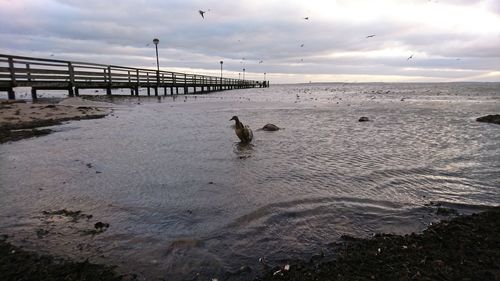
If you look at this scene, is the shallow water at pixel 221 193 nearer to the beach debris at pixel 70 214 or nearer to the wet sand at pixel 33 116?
the beach debris at pixel 70 214

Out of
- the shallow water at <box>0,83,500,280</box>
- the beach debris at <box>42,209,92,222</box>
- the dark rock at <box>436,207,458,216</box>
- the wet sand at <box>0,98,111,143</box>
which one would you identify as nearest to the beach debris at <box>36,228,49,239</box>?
the shallow water at <box>0,83,500,280</box>

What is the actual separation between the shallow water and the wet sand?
0.96m

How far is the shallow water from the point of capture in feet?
12.8

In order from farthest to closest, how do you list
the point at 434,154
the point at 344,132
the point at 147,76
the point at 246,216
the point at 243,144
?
1. the point at 147,76
2. the point at 344,132
3. the point at 243,144
4. the point at 434,154
5. the point at 246,216

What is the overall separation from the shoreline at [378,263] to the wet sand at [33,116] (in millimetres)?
7823

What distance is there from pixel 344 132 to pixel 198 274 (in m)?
10.8

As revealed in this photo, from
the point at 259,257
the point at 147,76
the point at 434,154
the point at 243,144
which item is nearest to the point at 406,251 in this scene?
the point at 259,257

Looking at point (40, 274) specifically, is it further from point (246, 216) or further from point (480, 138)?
point (480, 138)

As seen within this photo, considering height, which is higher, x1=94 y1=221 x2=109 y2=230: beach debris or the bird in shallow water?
the bird in shallow water

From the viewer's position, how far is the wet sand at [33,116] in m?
10.7

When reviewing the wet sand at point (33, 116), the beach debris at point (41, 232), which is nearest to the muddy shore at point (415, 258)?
the beach debris at point (41, 232)

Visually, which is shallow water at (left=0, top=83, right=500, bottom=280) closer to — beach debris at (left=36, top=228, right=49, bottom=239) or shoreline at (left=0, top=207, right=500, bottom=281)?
beach debris at (left=36, top=228, right=49, bottom=239)

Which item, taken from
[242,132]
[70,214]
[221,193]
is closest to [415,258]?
[221,193]

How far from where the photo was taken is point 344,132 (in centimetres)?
1326
